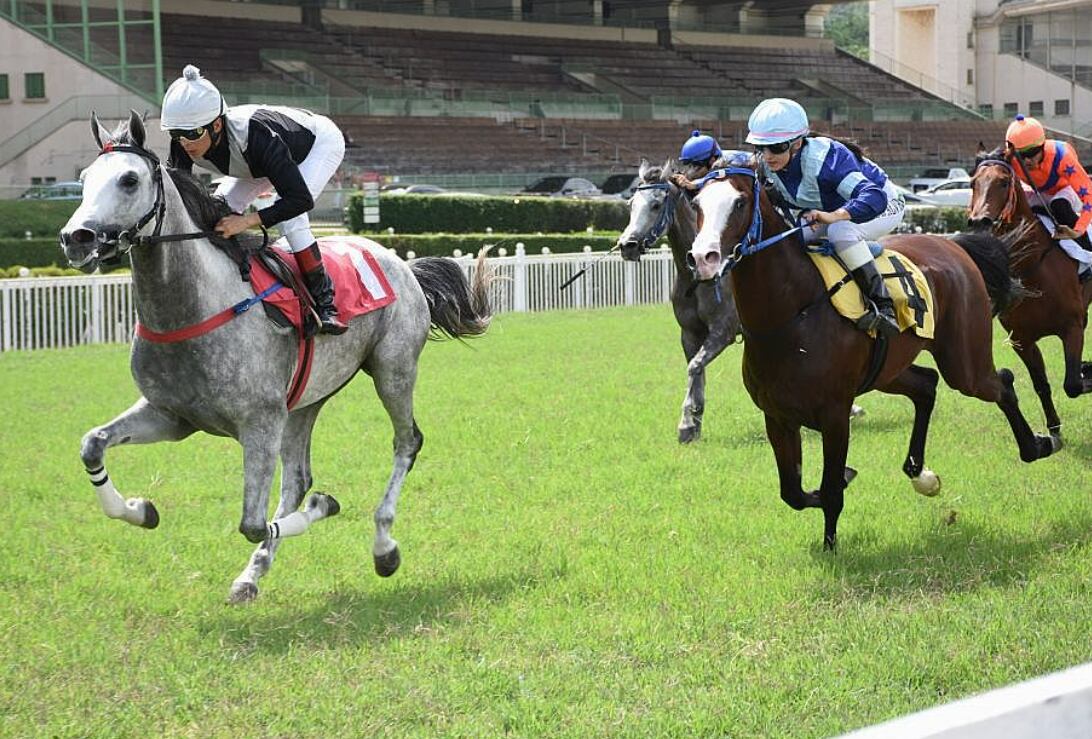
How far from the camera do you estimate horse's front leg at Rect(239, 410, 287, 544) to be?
6152 millimetres

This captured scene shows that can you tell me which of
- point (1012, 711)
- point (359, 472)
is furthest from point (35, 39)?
point (1012, 711)

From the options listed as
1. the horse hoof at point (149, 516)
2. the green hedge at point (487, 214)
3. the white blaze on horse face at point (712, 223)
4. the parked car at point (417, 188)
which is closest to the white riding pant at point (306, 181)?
the horse hoof at point (149, 516)

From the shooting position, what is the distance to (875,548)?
698 centimetres

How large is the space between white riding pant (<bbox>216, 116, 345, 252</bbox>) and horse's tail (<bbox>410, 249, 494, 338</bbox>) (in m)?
1.10

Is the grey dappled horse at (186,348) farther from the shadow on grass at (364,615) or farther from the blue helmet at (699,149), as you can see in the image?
the blue helmet at (699,149)

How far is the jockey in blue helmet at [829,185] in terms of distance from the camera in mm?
6668

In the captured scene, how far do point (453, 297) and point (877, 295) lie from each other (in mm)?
2332

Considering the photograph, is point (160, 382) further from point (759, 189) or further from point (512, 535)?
point (759, 189)

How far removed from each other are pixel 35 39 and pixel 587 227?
1491cm

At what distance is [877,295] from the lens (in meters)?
7.08

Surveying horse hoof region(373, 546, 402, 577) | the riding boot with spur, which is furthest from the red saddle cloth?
horse hoof region(373, 546, 402, 577)

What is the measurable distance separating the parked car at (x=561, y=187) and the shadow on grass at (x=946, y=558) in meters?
32.8

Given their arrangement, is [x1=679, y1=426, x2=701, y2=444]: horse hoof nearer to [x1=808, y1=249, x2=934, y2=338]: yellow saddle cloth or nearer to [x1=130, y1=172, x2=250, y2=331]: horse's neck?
[x1=808, y1=249, x2=934, y2=338]: yellow saddle cloth

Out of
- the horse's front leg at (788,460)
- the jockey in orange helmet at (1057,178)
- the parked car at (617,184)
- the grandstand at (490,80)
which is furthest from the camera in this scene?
the parked car at (617,184)
